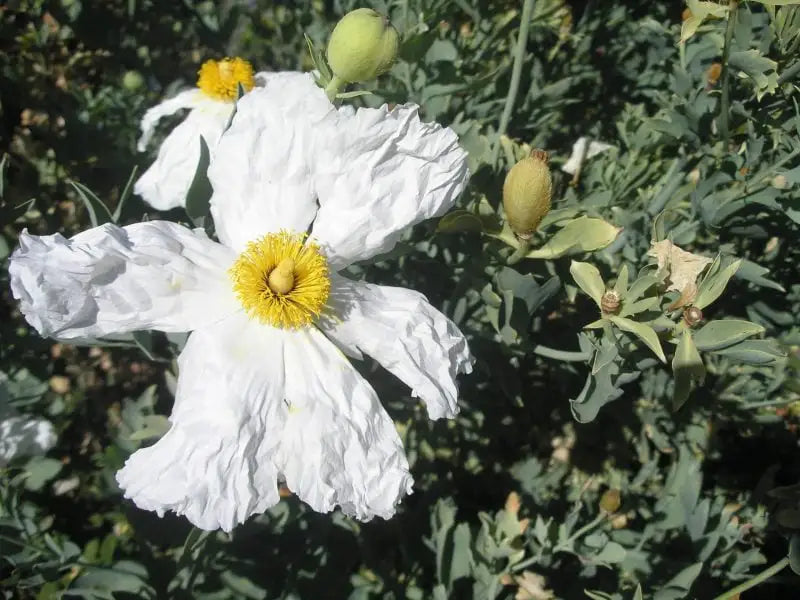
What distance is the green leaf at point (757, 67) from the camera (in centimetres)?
114

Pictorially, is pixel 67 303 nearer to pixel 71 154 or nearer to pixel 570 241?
pixel 570 241

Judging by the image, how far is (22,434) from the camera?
1.54 metres

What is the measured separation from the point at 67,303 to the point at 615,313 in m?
0.76

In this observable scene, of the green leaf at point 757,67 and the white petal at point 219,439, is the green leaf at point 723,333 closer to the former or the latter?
the green leaf at point 757,67

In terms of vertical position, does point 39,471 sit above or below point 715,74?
below

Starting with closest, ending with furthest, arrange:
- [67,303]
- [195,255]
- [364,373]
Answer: [67,303] < [195,255] < [364,373]

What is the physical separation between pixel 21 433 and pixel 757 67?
5.21 ft

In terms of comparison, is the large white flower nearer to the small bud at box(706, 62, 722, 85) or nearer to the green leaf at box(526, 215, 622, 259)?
the green leaf at box(526, 215, 622, 259)

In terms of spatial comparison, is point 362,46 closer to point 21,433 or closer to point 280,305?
point 280,305

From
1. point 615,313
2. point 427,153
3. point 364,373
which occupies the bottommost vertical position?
point 364,373

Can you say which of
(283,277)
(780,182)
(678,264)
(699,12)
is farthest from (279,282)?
(780,182)

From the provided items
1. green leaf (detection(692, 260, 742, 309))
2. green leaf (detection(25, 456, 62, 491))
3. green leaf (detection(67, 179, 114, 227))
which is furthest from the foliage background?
green leaf (detection(67, 179, 114, 227))

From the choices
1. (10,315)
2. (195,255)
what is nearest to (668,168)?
(195,255)

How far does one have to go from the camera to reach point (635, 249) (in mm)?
1578
